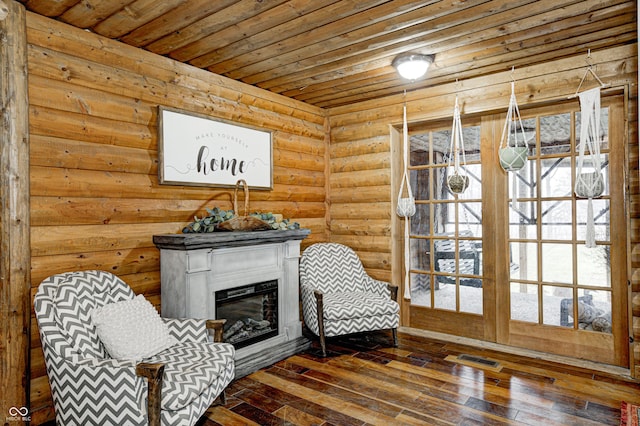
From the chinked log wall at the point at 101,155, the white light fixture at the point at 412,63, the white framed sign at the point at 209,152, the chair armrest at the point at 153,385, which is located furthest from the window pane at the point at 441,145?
the chair armrest at the point at 153,385

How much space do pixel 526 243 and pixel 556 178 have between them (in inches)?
23.5

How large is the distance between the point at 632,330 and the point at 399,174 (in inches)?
90.5

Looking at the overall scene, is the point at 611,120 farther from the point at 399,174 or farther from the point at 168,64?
the point at 168,64

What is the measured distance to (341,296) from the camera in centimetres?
373

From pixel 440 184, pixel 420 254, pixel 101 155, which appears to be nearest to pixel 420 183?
pixel 440 184

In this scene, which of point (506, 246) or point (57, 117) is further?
point (506, 246)

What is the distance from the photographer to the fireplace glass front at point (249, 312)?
3.01 metres

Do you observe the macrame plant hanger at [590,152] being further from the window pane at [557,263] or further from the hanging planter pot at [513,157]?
the hanging planter pot at [513,157]

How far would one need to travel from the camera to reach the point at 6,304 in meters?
2.19

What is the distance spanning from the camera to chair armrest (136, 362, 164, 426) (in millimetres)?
1838

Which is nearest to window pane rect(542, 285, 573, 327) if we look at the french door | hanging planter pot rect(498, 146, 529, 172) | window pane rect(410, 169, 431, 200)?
the french door

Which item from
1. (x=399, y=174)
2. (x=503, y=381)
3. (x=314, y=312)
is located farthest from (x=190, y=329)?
(x=399, y=174)

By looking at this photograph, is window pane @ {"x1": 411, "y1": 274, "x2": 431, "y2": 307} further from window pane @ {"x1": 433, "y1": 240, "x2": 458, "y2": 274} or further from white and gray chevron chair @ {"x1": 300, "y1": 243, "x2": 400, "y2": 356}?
white and gray chevron chair @ {"x1": 300, "y1": 243, "x2": 400, "y2": 356}

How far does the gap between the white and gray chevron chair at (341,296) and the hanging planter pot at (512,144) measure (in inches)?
57.6
